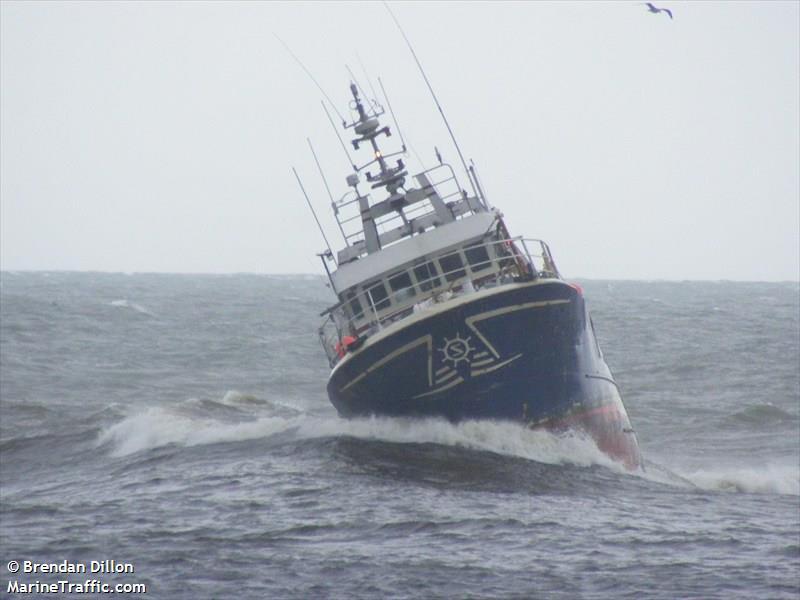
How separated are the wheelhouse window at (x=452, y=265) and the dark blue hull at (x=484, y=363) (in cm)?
219

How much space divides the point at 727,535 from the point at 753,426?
50.5 feet

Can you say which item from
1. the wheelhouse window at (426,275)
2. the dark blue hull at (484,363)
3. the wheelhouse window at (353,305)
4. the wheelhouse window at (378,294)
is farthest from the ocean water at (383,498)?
the wheelhouse window at (426,275)

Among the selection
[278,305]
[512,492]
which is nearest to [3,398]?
[512,492]

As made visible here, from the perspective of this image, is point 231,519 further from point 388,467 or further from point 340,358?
point 340,358

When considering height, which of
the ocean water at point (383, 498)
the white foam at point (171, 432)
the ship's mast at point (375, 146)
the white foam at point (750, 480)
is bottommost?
the white foam at point (750, 480)

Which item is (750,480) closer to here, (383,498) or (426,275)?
(426,275)

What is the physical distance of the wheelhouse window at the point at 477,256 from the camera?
19297mm

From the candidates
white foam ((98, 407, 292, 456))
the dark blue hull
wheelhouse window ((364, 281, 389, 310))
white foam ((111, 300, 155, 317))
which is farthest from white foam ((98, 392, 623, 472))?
white foam ((111, 300, 155, 317))

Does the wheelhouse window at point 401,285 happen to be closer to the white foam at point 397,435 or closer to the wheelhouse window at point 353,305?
the wheelhouse window at point 353,305

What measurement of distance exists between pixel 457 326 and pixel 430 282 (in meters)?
2.49

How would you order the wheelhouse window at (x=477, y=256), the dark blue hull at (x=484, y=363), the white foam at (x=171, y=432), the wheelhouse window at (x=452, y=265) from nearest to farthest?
1. the dark blue hull at (x=484, y=363)
2. the wheelhouse window at (x=452, y=265)
3. the wheelhouse window at (x=477, y=256)
4. the white foam at (x=171, y=432)

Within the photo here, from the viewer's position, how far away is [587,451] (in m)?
17.7

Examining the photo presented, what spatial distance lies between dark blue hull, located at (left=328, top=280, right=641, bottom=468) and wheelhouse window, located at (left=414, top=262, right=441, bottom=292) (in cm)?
221

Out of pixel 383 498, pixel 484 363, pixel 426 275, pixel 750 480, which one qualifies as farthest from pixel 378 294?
pixel 750 480
